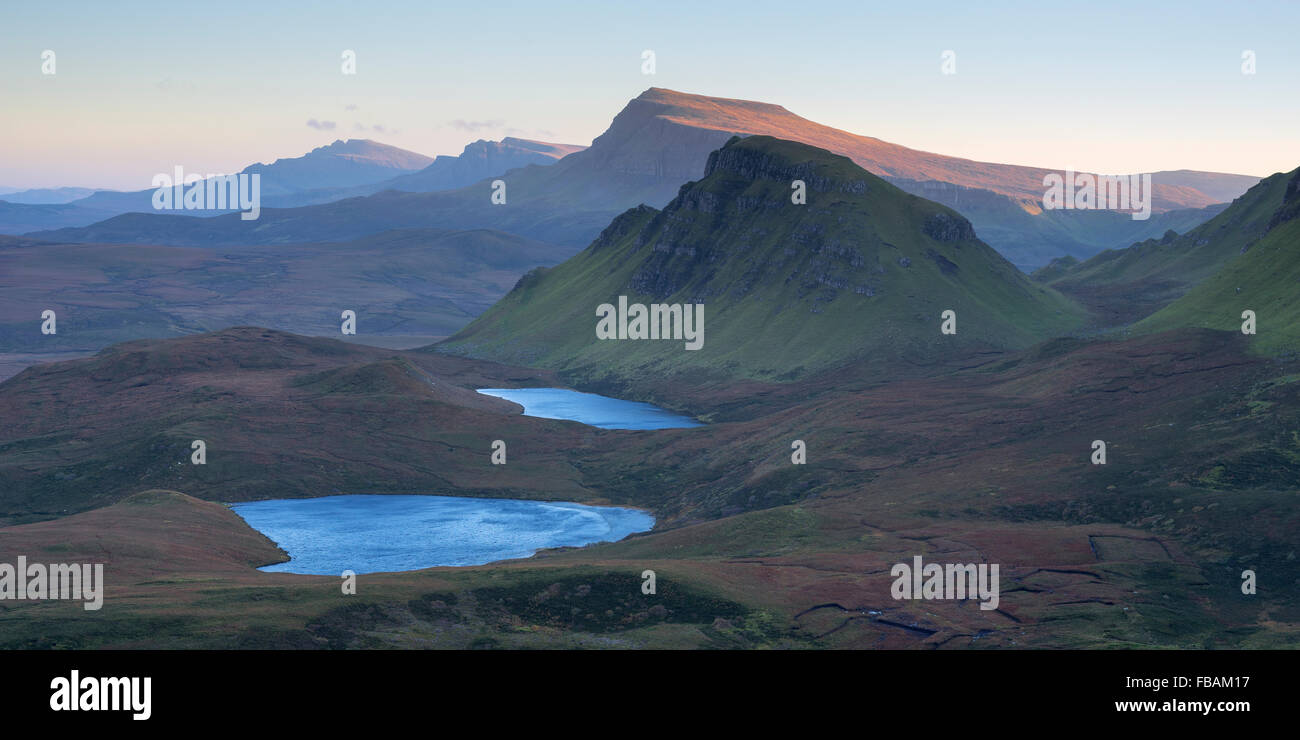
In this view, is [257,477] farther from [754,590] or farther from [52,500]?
[754,590]

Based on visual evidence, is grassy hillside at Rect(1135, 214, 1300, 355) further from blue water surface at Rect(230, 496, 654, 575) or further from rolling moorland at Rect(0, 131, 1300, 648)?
blue water surface at Rect(230, 496, 654, 575)

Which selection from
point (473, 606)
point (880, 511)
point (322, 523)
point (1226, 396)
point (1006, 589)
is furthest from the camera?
point (322, 523)

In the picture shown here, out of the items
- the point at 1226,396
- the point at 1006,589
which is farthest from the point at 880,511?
the point at 1226,396

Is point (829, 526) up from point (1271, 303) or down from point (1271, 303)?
down

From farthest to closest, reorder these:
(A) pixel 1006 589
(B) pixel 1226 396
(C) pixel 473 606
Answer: (B) pixel 1226 396 < (A) pixel 1006 589 < (C) pixel 473 606
